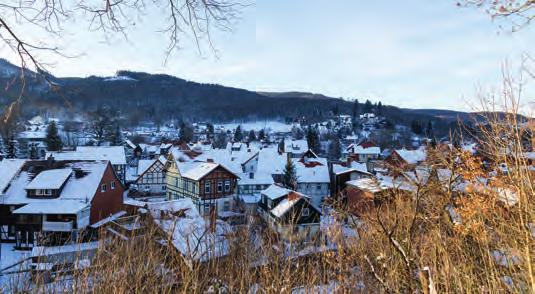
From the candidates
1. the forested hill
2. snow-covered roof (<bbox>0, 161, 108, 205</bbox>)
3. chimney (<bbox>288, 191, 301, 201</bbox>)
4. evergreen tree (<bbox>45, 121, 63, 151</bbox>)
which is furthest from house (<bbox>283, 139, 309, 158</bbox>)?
the forested hill

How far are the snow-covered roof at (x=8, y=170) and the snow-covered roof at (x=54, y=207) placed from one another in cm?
294

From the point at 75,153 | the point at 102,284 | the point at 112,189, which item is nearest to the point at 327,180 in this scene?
the point at 112,189

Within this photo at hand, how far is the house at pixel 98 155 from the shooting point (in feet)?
114

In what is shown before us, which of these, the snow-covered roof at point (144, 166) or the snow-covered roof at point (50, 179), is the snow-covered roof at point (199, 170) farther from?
the snow-covered roof at point (144, 166)

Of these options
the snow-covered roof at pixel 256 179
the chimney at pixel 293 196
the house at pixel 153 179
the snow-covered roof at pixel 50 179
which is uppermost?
the snow-covered roof at pixel 50 179

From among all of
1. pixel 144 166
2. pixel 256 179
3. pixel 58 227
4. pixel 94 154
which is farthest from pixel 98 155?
pixel 58 227

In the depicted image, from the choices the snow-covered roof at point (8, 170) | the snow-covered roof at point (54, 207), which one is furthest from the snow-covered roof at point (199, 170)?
the snow-covered roof at point (8, 170)

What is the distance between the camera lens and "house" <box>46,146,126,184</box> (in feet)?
114

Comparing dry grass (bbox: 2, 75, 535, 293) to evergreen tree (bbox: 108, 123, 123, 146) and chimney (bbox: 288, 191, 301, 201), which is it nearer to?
chimney (bbox: 288, 191, 301, 201)

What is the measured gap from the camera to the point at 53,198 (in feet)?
65.3

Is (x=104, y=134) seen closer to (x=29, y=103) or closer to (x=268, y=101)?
(x=29, y=103)

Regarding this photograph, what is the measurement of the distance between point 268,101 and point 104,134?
322 feet

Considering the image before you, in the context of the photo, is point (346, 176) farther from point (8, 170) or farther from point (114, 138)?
point (114, 138)

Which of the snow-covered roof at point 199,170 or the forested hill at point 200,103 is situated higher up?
the forested hill at point 200,103
